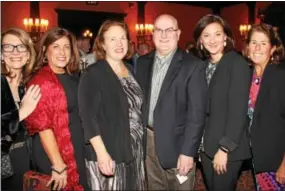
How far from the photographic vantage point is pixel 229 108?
2.21 meters

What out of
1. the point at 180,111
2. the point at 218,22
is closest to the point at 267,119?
the point at 180,111

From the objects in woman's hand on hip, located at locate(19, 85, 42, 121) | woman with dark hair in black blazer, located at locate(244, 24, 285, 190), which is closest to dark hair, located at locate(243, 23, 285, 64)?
woman with dark hair in black blazer, located at locate(244, 24, 285, 190)

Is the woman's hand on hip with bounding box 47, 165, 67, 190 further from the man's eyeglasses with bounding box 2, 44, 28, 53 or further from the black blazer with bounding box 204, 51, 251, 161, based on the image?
the black blazer with bounding box 204, 51, 251, 161

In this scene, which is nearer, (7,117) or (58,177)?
(7,117)

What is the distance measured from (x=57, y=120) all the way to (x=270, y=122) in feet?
4.78

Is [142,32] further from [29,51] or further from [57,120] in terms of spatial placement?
[57,120]

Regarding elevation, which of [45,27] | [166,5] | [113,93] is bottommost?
[113,93]

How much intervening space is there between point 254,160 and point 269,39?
0.89m

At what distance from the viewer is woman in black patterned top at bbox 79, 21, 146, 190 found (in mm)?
2070

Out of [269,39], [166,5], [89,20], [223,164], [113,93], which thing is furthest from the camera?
[166,5]

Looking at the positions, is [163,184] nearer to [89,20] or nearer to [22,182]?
[22,182]

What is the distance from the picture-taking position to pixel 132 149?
2.21m

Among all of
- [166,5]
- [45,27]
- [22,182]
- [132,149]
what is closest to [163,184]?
[132,149]

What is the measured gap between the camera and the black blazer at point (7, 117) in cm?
206
